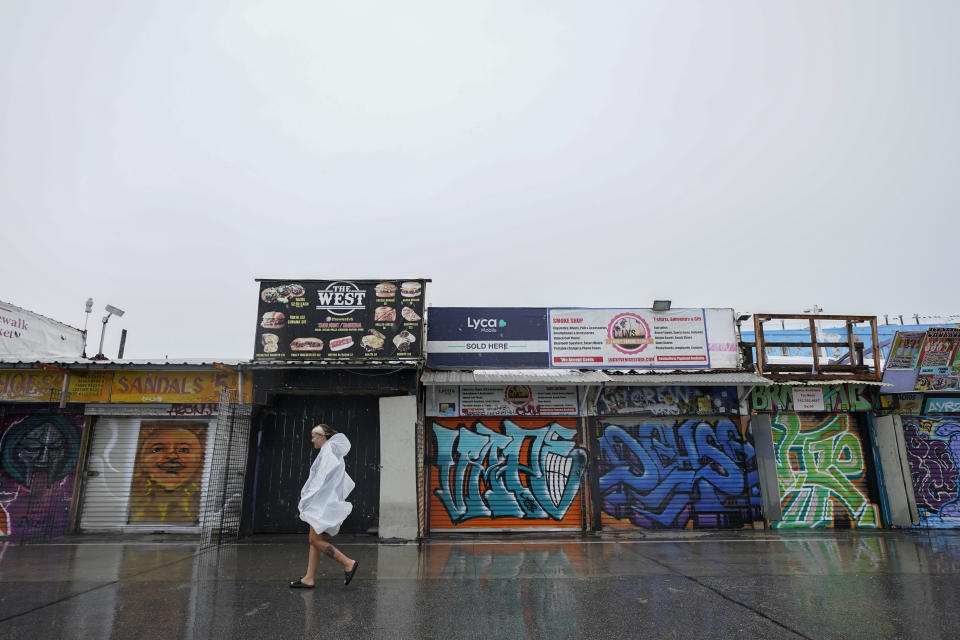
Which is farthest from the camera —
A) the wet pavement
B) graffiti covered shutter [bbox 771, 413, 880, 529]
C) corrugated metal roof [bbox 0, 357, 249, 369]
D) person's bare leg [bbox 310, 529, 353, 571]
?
graffiti covered shutter [bbox 771, 413, 880, 529]

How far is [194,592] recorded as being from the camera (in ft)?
19.4

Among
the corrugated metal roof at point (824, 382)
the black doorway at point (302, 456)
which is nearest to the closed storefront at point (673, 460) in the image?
the corrugated metal roof at point (824, 382)

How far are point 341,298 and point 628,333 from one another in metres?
6.49

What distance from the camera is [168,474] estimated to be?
1153 cm

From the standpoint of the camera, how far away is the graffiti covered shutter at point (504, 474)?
37.5 feet

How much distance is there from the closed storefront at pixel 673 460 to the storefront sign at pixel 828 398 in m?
0.66

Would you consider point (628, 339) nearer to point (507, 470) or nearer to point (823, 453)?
point (507, 470)

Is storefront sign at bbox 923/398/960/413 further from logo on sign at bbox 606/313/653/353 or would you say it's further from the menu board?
the menu board

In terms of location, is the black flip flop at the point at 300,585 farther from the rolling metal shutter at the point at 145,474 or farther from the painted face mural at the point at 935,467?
the painted face mural at the point at 935,467

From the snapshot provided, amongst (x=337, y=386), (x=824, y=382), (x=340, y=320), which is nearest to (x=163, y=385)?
(x=337, y=386)

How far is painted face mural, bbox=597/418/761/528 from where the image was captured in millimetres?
11609

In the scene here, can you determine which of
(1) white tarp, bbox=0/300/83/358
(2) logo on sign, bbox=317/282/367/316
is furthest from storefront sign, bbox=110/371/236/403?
(1) white tarp, bbox=0/300/83/358

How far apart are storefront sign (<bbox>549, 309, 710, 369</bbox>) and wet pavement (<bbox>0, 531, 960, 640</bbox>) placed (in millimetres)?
4092

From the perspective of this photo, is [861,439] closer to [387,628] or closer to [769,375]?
[769,375]
